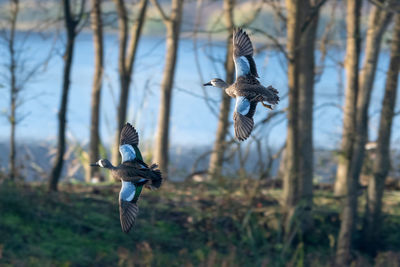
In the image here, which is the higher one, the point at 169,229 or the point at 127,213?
the point at 127,213

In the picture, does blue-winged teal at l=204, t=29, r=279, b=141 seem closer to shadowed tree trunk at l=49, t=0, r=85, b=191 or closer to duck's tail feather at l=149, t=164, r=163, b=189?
duck's tail feather at l=149, t=164, r=163, b=189

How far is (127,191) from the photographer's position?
1.44m

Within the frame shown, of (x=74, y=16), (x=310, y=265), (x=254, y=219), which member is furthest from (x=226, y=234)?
(x=74, y=16)

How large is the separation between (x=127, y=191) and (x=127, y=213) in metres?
0.06

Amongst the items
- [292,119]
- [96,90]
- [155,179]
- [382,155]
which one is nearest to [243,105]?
[155,179]

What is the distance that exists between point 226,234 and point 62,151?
3.21 meters

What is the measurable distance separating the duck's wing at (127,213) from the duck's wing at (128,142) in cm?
11

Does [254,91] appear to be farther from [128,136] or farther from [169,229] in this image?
[169,229]

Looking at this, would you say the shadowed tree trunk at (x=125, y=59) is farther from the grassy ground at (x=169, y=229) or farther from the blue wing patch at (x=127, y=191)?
the blue wing patch at (x=127, y=191)

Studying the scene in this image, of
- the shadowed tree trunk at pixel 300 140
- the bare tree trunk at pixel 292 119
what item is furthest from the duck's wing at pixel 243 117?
the shadowed tree trunk at pixel 300 140

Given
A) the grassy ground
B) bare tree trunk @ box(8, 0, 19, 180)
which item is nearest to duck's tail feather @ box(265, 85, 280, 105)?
the grassy ground

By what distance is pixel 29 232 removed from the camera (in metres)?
8.88

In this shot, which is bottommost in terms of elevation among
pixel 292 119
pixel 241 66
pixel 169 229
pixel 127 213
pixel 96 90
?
pixel 169 229

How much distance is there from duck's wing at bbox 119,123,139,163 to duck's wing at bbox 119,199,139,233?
4.4 inches
